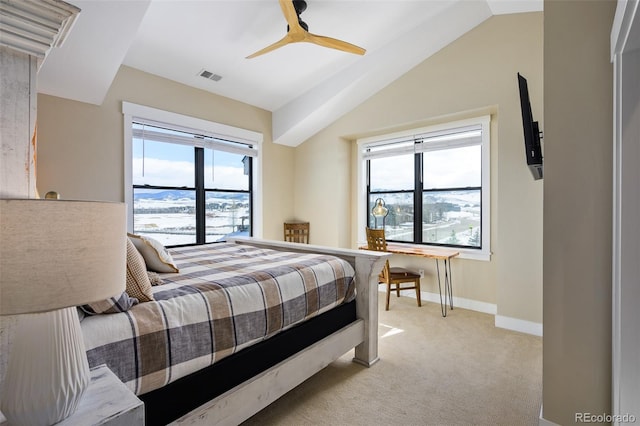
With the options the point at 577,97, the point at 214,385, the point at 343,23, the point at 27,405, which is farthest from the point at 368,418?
the point at 343,23

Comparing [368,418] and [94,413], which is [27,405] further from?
[368,418]

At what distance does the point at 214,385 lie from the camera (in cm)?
140

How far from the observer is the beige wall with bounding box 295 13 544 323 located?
300 centimetres

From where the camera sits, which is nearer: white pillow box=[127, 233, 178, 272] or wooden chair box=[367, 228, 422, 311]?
white pillow box=[127, 233, 178, 272]

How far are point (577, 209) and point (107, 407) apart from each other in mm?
1992

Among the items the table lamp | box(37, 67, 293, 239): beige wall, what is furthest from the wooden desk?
the table lamp

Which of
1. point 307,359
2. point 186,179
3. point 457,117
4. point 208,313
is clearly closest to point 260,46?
point 186,179

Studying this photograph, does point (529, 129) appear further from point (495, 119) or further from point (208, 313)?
point (208, 313)

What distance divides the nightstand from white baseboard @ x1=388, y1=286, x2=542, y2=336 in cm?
330

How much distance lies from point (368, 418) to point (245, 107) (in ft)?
13.1

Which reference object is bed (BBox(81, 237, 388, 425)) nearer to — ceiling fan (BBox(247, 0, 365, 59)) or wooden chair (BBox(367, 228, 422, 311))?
wooden chair (BBox(367, 228, 422, 311))

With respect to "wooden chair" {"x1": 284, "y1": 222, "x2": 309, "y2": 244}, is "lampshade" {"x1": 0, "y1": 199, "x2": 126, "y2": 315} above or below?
above

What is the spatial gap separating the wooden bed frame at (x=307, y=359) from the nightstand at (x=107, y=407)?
0.49 metres

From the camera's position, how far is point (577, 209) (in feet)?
4.92
